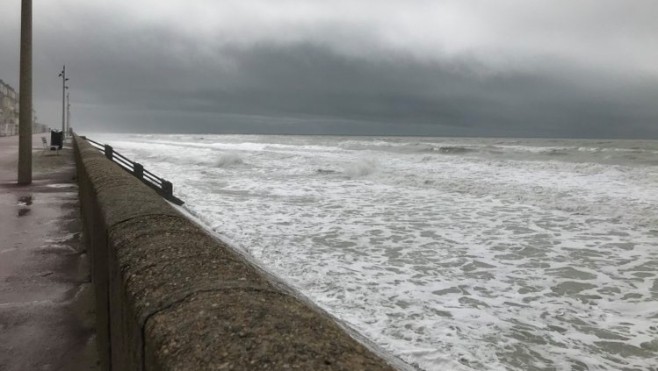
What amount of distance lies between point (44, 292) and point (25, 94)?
9.07m

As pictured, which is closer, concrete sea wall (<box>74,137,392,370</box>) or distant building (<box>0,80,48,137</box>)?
concrete sea wall (<box>74,137,392,370</box>)

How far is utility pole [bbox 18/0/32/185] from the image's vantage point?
1105 centimetres

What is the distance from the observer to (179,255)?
1.94 metres

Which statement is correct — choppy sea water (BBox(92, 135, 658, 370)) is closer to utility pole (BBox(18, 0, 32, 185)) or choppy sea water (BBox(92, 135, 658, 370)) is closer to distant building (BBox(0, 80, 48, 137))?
utility pole (BBox(18, 0, 32, 185))

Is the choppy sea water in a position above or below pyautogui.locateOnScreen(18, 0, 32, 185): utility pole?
below

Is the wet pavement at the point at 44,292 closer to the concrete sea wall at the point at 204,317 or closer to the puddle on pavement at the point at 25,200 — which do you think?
the puddle on pavement at the point at 25,200

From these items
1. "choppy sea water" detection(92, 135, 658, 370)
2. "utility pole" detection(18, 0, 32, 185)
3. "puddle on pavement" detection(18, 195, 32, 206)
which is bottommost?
"choppy sea water" detection(92, 135, 658, 370)

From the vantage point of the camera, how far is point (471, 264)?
721cm

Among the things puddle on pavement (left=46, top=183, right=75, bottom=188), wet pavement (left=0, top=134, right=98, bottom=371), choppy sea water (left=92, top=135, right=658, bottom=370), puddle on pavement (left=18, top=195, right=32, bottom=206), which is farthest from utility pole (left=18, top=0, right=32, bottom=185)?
choppy sea water (left=92, top=135, right=658, bottom=370)

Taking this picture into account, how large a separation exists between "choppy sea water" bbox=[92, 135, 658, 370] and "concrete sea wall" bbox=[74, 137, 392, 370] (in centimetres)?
267

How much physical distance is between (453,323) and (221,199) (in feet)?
32.0

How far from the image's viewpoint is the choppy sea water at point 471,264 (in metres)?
4.41

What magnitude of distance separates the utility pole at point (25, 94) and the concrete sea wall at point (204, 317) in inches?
434

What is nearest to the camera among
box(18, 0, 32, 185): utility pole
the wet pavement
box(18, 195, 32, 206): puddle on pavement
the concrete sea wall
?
the concrete sea wall
